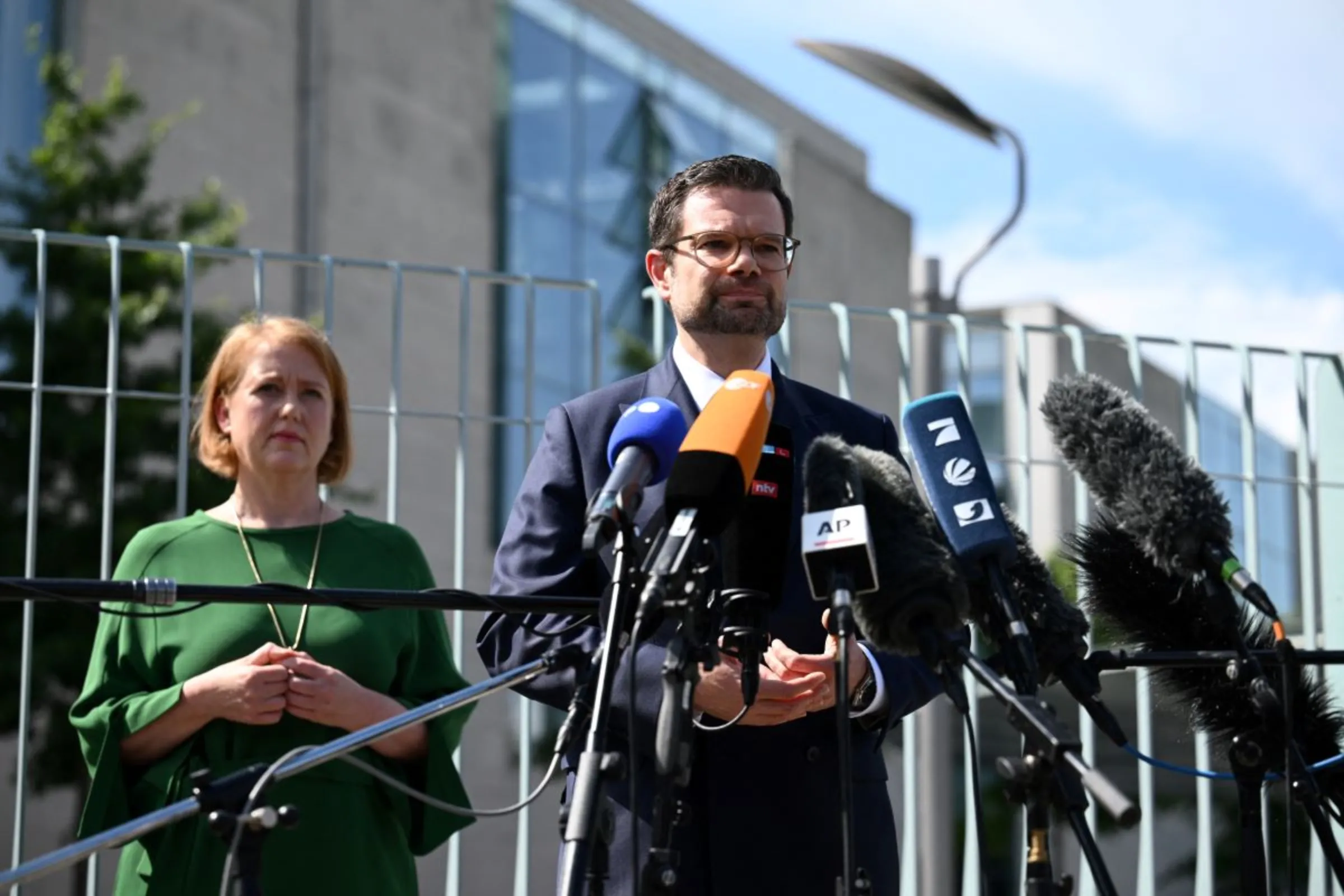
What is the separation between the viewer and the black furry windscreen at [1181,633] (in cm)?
300

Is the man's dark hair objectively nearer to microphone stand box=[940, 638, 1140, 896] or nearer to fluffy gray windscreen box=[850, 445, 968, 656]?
fluffy gray windscreen box=[850, 445, 968, 656]

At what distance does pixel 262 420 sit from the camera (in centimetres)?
387

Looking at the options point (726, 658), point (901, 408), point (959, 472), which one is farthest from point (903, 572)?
point (901, 408)

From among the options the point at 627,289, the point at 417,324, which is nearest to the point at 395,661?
the point at 417,324

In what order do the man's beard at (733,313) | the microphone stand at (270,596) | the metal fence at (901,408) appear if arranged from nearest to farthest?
the microphone stand at (270,596) < the man's beard at (733,313) < the metal fence at (901,408)

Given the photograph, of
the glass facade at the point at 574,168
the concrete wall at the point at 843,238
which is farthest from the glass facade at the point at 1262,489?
the concrete wall at the point at 843,238

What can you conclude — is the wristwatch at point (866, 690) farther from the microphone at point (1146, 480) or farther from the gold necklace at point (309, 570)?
the gold necklace at point (309, 570)

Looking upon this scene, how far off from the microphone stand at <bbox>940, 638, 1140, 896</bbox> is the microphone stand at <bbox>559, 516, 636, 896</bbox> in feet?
1.49

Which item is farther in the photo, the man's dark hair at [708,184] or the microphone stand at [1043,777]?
the man's dark hair at [708,184]

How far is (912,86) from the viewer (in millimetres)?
8055

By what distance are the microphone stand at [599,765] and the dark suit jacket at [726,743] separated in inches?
23.7

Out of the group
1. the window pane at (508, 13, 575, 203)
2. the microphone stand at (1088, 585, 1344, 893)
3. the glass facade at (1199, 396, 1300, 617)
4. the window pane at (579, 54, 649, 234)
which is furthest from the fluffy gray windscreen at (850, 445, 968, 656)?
the window pane at (579, 54, 649, 234)

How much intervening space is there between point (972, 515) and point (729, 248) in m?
1.03

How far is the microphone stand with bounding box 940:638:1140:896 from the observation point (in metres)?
2.12
